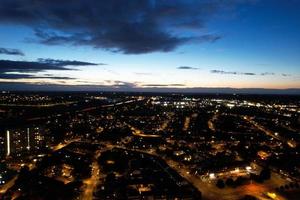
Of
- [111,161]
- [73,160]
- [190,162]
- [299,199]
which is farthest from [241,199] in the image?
[73,160]

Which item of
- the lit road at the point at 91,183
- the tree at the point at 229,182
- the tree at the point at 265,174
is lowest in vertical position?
the lit road at the point at 91,183

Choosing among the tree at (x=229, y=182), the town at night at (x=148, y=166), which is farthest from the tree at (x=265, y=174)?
the tree at (x=229, y=182)

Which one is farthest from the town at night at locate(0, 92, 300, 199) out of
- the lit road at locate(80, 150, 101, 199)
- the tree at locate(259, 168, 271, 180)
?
the tree at locate(259, 168, 271, 180)

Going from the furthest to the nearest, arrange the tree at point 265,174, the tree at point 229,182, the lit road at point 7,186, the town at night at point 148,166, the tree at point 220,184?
the tree at point 265,174 < the tree at point 229,182 < the tree at point 220,184 < the lit road at point 7,186 < the town at night at point 148,166

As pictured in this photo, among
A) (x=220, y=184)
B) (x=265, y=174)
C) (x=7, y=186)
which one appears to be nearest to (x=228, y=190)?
(x=220, y=184)

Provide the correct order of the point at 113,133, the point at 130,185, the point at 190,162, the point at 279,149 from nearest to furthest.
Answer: the point at 130,185
the point at 190,162
the point at 279,149
the point at 113,133

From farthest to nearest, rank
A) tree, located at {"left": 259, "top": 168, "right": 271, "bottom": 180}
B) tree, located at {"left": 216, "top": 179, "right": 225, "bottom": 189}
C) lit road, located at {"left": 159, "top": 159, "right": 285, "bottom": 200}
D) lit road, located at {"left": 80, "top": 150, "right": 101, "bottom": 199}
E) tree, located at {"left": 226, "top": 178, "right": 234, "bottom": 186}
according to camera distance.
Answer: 1. tree, located at {"left": 259, "top": 168, "right": 271, "bottom": 180}
2. tree, located at {"left": 226, "top": 178, "right": 234, "bottom": 186}
3. tree, located at {"left": 216, "top": 179, "right": 225, "bottom": 189}
4. lit road, located at {"left": 80, "top": 150, "right": 101, "bottom": 199}
5. lit road, located at {"left": 159, "top": 159, "right": 285, "bottom": 200}

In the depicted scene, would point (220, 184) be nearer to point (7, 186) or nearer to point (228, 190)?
point (228, 190)

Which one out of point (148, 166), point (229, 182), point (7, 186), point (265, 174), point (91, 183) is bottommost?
point (7, 186)

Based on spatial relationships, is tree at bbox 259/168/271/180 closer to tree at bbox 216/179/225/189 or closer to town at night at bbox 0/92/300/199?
town at night at bbox 0/92/300/199

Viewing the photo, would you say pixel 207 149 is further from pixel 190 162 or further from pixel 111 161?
pixel 111 161

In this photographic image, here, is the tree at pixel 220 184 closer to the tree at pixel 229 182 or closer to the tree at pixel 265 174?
the tree at pixel 229 182
